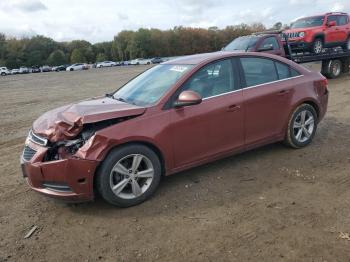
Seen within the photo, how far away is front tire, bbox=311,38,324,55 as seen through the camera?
15.2 m

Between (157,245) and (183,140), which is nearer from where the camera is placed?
(157,245)

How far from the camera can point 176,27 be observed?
131 meters

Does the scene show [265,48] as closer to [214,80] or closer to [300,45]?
[300,45]

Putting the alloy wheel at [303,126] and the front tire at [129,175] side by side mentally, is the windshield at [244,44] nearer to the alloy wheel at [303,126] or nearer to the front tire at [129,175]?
the alloy wheel at [303,126]

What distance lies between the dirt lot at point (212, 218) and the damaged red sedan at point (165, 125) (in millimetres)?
307

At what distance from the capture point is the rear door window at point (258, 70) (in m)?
5.38

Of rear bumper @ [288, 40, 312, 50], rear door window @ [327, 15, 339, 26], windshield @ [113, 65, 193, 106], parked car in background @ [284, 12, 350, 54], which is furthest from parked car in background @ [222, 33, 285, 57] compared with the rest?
windshield @ [113, 65, 193, 106]

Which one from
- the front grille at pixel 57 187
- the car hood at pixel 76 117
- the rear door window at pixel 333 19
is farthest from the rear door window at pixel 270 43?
the front grille at pixel 57 187

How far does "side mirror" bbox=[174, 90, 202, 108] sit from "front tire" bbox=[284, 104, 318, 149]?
1.98 m

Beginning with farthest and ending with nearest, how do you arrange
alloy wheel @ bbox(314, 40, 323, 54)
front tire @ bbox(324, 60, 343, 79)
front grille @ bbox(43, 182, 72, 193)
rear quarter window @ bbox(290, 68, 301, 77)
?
front tire @ bbox(324, 60, 343, 79), alloy wheel @ bbox(314, 40, 323, 54), rear quarter window @ bbox(290, 68, 301, 77), front grille @ bbox(43, 182, 72, 193)

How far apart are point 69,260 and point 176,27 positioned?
13282 cm

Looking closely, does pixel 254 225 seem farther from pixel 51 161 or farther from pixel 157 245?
pixel 51 161

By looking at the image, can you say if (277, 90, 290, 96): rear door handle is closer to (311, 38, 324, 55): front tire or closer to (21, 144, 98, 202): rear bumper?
(21, 144, 98, 202): rear bumper

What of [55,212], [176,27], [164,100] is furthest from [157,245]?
[176,27]
